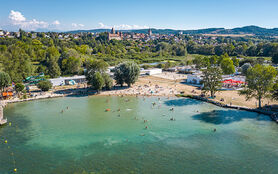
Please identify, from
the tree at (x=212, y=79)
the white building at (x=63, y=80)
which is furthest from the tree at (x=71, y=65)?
the tree at (x=212, y=79)

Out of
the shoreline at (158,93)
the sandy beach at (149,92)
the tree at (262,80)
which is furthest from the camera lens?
the sandy beach at (149,92)

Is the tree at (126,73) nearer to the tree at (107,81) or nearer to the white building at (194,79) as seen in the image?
the tree at (107,81)

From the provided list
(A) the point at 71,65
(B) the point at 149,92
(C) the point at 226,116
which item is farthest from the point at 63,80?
(C) the point at 226,116

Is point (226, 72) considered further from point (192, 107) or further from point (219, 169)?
point (219, 169)

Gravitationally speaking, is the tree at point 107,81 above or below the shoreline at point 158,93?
above

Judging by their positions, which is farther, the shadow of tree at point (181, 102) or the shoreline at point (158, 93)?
the shadow of tree at point (181, 102)

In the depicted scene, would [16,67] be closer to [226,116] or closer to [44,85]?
[44,85]

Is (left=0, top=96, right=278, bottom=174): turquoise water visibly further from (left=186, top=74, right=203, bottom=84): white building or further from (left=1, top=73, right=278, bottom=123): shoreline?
(left=186, top=74, right=203, bottom=84): white building

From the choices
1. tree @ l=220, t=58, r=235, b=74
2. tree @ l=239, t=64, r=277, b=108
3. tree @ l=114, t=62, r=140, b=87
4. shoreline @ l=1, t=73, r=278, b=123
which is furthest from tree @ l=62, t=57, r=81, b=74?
tree @ l=239, t=64, r=277, b=108
